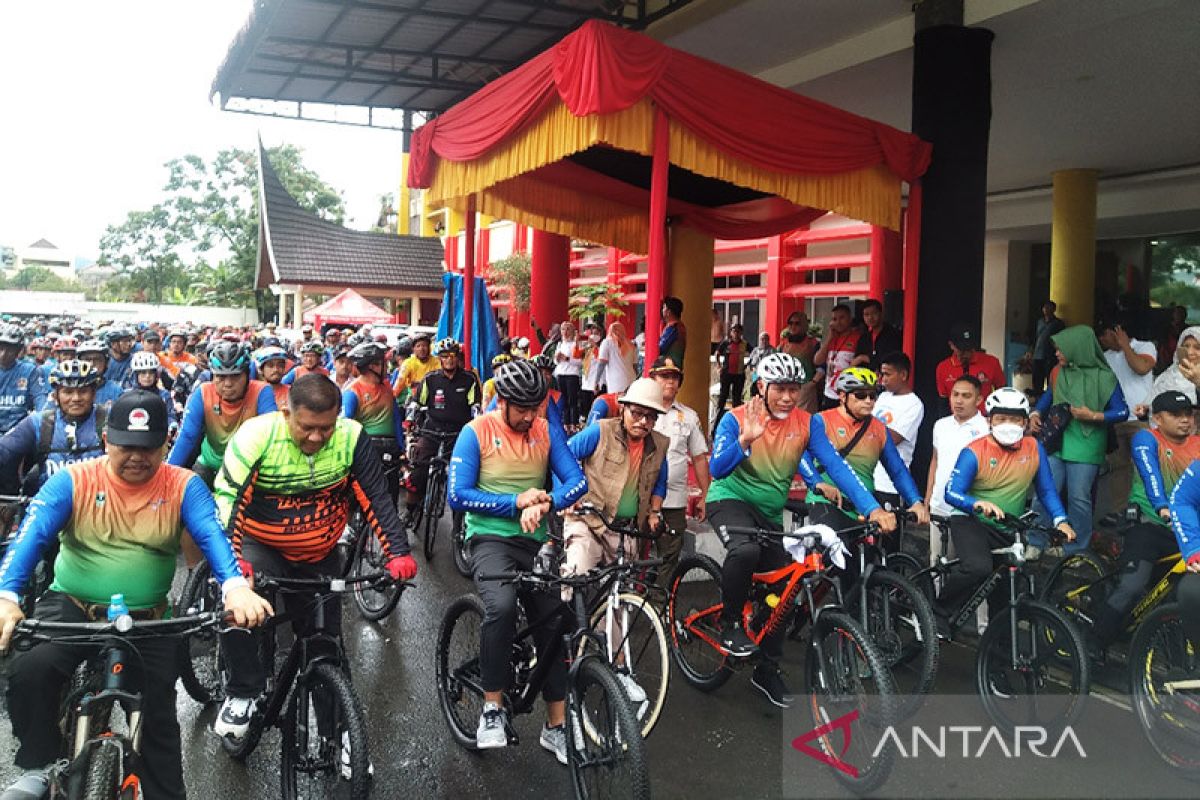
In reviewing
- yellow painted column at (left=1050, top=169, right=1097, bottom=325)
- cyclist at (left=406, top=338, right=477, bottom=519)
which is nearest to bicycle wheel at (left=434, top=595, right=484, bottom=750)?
cyclist at (left=406, top=338, right=477, bottom=519)

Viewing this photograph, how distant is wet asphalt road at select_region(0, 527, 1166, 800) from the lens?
14.3ft

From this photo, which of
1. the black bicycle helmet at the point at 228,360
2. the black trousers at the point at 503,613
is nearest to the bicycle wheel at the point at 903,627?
the black trousers at the point at 503,613

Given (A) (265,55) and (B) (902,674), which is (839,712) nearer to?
(B) (902,674)

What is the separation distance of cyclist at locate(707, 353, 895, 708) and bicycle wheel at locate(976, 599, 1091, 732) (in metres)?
0.91

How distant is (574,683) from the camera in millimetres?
3963

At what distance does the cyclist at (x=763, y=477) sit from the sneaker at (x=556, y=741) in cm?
119

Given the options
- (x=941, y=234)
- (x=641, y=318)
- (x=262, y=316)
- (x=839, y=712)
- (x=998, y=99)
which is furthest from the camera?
(x=262, y=316)

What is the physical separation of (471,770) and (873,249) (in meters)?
13.6

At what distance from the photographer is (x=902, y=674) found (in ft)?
18.9

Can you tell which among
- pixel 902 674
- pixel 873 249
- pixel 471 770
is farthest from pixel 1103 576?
pixel 873 249

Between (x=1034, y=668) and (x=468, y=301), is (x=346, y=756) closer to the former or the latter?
(x=1034, y=668)

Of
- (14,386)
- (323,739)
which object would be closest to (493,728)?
(323,739)

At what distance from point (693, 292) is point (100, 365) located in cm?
782

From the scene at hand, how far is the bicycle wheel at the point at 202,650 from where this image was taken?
197 inches
